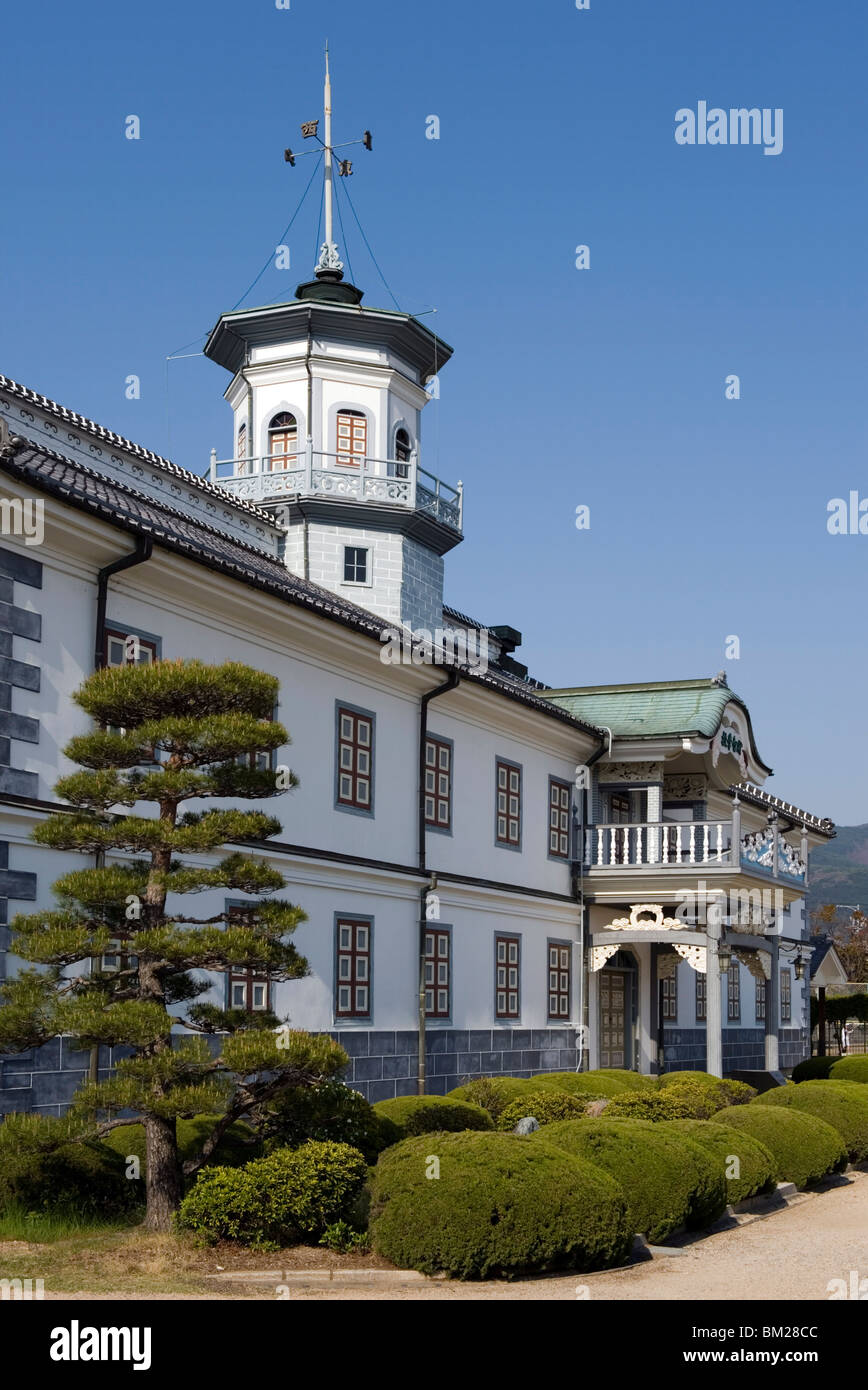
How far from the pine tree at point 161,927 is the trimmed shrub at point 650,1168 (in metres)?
2.83

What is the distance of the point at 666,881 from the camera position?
28.6 m

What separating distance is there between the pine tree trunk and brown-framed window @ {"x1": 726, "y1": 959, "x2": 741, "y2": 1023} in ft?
84.2

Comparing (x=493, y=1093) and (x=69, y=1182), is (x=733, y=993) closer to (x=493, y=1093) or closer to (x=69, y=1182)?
(x=493, y=1093)

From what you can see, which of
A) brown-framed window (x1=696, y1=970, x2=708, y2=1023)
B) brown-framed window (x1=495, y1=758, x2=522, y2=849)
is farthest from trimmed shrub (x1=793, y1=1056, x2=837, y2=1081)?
brown-framed window (x1=495, y1=758, x2=522, y2=849)

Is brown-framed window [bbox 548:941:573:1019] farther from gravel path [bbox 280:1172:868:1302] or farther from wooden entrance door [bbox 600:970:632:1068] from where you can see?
gravel path [bbox 280:1172:868:1302]

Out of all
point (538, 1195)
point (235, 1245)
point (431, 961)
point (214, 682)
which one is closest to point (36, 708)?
point (214, 682)

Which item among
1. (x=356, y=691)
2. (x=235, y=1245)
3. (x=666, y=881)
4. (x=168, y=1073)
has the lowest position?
(x=235, y=1245)

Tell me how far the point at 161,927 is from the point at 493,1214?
341 centimetres

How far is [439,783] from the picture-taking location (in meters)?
24.2

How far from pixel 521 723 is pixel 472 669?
2910 millimetres

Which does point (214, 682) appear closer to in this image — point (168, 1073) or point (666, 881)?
point (168, 1073)

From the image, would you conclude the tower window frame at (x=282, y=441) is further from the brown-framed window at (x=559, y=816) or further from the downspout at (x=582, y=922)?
the downspout at (x=582, y=922)

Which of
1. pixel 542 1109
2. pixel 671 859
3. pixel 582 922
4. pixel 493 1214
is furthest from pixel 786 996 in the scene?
pixel 493 1214

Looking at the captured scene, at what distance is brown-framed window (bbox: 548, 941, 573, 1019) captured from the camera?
28.0 metres
